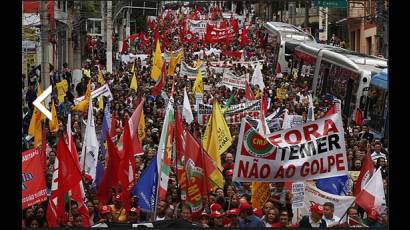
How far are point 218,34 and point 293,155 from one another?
31584 millimetres

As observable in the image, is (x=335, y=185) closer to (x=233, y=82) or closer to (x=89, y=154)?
(x=89, y=154)

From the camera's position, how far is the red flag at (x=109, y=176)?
38.3ft

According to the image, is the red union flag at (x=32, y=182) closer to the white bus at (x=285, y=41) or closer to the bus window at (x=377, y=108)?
the bus window at (x=377, y=108)

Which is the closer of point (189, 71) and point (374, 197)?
point (374, 197)

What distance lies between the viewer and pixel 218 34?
41875mm

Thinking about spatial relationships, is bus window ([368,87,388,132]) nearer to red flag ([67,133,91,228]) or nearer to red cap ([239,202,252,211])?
red cap ([239,202,252,211])

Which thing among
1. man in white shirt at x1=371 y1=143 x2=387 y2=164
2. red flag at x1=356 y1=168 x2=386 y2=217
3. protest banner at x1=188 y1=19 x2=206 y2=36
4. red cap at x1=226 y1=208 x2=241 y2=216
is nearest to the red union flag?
red cap at x1=226 y1=208 x2=241 y2=216

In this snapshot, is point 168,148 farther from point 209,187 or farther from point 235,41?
point 235,41

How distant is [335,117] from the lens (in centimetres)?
1067

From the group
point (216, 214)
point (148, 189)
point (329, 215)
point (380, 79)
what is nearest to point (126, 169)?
point (148, 189)

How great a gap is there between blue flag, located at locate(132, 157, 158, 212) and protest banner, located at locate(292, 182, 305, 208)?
5.29 feet

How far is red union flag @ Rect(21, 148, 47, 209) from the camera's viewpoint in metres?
10.7

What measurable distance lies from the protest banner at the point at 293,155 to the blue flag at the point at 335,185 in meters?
0.88
